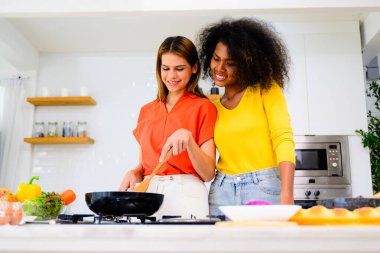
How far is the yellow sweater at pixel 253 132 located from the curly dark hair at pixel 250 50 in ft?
0.19

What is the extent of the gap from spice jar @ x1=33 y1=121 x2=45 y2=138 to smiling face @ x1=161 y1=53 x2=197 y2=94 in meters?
2.62

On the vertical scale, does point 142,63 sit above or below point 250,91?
above

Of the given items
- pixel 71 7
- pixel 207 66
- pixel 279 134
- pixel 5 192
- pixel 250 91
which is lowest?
pixel 5 192

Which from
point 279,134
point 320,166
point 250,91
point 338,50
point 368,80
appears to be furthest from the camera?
point 368,80

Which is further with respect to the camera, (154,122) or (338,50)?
(338,50)

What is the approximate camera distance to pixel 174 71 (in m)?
1.68

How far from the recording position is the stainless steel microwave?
3361mm

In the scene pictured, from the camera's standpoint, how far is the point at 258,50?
174 cm

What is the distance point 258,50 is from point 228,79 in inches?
7.1

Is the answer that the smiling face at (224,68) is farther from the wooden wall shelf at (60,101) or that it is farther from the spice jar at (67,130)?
the spice jar at (67,130)

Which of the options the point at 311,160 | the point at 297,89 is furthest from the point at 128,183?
the point at 297,89

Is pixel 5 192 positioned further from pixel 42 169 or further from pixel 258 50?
pixel 42 169

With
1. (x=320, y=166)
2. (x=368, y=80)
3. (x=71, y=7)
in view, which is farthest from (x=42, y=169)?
(x=368, y=80)

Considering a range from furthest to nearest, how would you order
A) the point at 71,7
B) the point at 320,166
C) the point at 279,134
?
1. the point at 320,166
2. the point at 71,7
3. the point at 279,134
